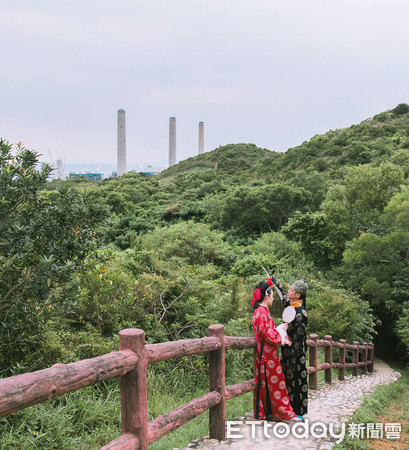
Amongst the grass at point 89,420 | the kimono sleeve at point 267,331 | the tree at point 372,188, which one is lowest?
the grass at point 89,420

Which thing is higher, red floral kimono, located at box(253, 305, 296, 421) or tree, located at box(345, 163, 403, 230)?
tree, located at box(345, 163, 403, 230)

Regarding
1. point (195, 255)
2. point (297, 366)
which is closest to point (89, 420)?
point (297, 366)

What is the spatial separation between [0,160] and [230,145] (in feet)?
248

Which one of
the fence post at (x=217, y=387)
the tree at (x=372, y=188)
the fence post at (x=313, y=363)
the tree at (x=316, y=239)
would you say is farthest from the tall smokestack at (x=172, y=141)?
the fence post at (x=217, y=387)

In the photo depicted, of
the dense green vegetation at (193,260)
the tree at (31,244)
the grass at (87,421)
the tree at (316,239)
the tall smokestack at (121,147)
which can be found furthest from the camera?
the tall smokestack at (121,147)

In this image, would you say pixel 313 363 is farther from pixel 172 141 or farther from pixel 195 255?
pixel 172 141

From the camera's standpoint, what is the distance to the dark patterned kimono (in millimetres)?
4387

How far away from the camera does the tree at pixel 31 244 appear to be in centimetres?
384

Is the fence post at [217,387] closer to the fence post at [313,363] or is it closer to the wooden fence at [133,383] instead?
the wooden fence at [133,383]

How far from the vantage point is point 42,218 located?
4.14 meters

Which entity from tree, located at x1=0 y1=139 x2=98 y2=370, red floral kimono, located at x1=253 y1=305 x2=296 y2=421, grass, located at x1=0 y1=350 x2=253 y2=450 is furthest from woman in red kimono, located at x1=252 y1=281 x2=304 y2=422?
tree, located at x1=0 y1=139 x2=98 y2=370

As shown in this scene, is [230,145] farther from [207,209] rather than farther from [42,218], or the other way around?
[42,218]

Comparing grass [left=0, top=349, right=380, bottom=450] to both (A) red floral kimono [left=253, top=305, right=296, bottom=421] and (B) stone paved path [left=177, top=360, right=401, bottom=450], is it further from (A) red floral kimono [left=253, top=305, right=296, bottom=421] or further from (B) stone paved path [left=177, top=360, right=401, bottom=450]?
(A) red floral kimono [left=253, top=305, right=296, bottom=421]

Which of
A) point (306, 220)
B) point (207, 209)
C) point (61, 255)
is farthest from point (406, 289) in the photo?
point (207, 209)
